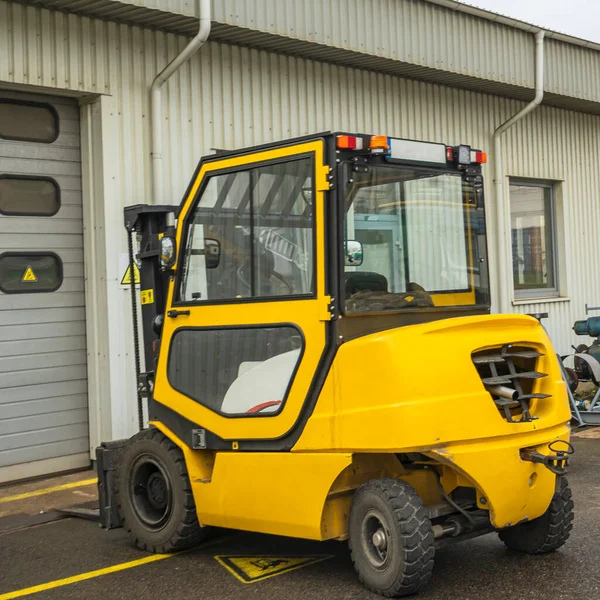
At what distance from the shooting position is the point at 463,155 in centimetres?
575

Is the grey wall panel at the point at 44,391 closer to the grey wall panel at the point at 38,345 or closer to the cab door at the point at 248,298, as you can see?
the grey wall panel at the point at 38,345

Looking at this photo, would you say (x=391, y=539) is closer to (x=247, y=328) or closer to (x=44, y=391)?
(x=247, y=328)

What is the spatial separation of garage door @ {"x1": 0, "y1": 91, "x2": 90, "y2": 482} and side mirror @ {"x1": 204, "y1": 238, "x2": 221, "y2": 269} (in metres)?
3.29

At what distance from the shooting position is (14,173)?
8359 mm

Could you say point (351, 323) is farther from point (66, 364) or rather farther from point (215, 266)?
point (66, 364)

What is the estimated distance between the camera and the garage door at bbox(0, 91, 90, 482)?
27.2 ft

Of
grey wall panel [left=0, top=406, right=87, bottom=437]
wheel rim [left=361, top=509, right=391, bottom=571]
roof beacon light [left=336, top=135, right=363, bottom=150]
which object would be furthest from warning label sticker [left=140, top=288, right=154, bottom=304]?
grey wall panel [left=0, top=406, right=87, bottom=437]

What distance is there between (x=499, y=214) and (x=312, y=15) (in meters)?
4.40

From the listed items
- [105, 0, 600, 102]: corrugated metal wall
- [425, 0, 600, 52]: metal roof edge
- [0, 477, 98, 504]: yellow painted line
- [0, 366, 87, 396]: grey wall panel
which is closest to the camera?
[0, 477, 98, 504]: yellow painted line

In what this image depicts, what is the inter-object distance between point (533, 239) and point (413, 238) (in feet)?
28.5

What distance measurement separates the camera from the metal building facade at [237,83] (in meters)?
8.34

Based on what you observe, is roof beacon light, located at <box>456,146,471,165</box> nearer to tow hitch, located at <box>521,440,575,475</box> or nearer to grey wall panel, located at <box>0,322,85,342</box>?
tow hitch, located at <box>521,440,575,475</box>

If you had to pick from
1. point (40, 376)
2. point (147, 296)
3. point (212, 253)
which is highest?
point (212, 253)

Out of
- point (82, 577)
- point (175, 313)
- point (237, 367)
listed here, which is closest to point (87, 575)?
point (82, 577)
